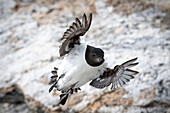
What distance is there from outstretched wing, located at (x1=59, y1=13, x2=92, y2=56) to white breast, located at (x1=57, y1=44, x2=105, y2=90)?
0.07 m

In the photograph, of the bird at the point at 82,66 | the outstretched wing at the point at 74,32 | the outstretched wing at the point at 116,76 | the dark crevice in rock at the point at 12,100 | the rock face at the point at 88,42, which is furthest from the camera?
the dark crevice in rock at the point at 12,100

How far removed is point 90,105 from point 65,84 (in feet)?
3.41

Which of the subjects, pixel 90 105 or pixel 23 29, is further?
pixel 23 29

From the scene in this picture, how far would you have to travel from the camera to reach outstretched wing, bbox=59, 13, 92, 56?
2.45 meters

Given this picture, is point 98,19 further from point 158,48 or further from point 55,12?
point 158,48

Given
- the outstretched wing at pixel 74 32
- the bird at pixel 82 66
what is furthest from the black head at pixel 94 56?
the outstretched wing at pixel 74 32

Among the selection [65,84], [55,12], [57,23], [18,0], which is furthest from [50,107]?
[18,0]

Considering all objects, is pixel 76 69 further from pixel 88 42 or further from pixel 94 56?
pixel 88 42

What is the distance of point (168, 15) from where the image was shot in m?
4.61

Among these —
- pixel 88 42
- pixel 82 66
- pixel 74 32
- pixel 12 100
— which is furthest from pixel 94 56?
pixel 12 100

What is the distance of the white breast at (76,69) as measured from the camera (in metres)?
2.65

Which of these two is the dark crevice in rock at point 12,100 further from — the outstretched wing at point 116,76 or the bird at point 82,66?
the outstretched wing at point 116,76

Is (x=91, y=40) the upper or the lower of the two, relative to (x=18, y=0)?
lower

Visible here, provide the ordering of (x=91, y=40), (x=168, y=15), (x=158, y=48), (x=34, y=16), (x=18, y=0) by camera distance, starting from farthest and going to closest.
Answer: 1. (x=18, y=0)
2. (x=34, y=16)
3. (x=168, y=15)
4. (x=91, y=40)
5. (x=158, y=48)
